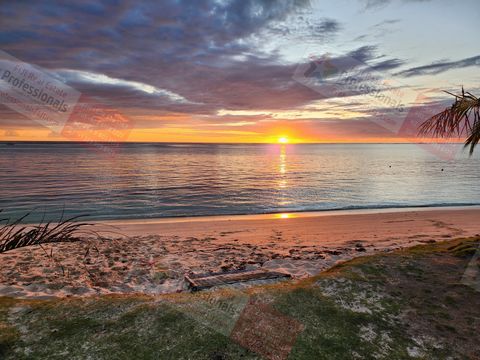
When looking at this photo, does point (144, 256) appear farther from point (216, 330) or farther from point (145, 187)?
point (145, 187)

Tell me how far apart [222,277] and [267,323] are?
4.19m

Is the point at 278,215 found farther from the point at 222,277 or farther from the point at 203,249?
the point at 222,277

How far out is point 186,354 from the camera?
425cm

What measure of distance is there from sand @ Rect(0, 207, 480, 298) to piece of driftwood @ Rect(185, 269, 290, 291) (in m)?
0.42

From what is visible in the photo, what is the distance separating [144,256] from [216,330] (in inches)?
331

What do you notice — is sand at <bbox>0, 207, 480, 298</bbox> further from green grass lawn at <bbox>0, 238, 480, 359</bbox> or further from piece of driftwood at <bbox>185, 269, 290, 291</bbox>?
green grass lawn at <bbox>0, 238, 480, 359</bbox>

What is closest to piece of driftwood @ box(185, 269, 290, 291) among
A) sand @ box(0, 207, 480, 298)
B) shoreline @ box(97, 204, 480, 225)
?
sand @ box(0, 207, 480, 298)

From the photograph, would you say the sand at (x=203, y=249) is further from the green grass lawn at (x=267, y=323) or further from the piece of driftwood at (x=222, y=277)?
the green grass lawn at (x=267, y=323)

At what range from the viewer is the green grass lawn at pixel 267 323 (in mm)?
4352

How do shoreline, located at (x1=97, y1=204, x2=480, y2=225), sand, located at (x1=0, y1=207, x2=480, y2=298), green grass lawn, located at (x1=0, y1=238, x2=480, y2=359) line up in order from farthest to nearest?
shoreline, located at (x1=97, y1=204, x2=480, y2=225)
sand, located at (x1=0, y1=207, x2=480, y2=298)
green grass lawn, located at (x1=0, y1=238, x2=480, y2=359)

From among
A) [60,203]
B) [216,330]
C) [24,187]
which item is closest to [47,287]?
[216,330]

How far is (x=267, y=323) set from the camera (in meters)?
5.04

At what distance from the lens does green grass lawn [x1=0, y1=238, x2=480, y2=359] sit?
435 cm

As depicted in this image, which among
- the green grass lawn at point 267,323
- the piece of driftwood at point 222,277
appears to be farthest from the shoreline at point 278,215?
the green grass lawn at point 267,323
